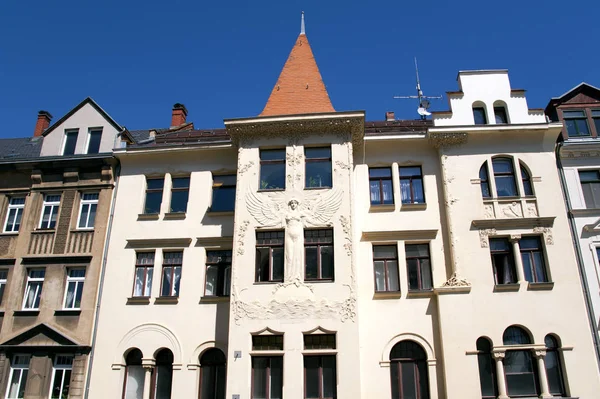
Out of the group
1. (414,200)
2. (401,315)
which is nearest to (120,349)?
(401,315)

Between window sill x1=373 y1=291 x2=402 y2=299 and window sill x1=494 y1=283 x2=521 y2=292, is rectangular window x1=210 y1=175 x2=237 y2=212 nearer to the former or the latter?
window sill x1=373 y1=291 x2=402 y2=299

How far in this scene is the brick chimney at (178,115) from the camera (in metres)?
29.7

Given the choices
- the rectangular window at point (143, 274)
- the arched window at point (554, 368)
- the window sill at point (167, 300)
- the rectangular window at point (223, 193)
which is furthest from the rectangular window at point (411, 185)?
the rectangular window at point (143, 274)

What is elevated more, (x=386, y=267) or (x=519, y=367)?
(x=386, y=267)

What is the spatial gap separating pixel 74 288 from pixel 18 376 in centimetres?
385

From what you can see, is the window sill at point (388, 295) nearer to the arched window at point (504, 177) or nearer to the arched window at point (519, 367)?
the arched window at point (519, 367)

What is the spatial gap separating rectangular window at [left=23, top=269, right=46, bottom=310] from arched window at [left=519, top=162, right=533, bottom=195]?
20056 mm

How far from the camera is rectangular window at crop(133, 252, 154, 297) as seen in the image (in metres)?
20.7

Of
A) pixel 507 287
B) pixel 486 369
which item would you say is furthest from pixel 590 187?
pixel 486 369

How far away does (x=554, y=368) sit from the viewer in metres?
18.0

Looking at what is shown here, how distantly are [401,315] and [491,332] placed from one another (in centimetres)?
319

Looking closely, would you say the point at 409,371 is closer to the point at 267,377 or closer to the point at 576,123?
the point at 267,377

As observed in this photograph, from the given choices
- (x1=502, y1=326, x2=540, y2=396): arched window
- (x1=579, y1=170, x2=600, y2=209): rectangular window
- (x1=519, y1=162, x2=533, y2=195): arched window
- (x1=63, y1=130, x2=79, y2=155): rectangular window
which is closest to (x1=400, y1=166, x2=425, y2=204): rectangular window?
(x1=519, y1=162, x2=533, y2=195): arched window

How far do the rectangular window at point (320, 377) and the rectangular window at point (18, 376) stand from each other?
11.2 m
